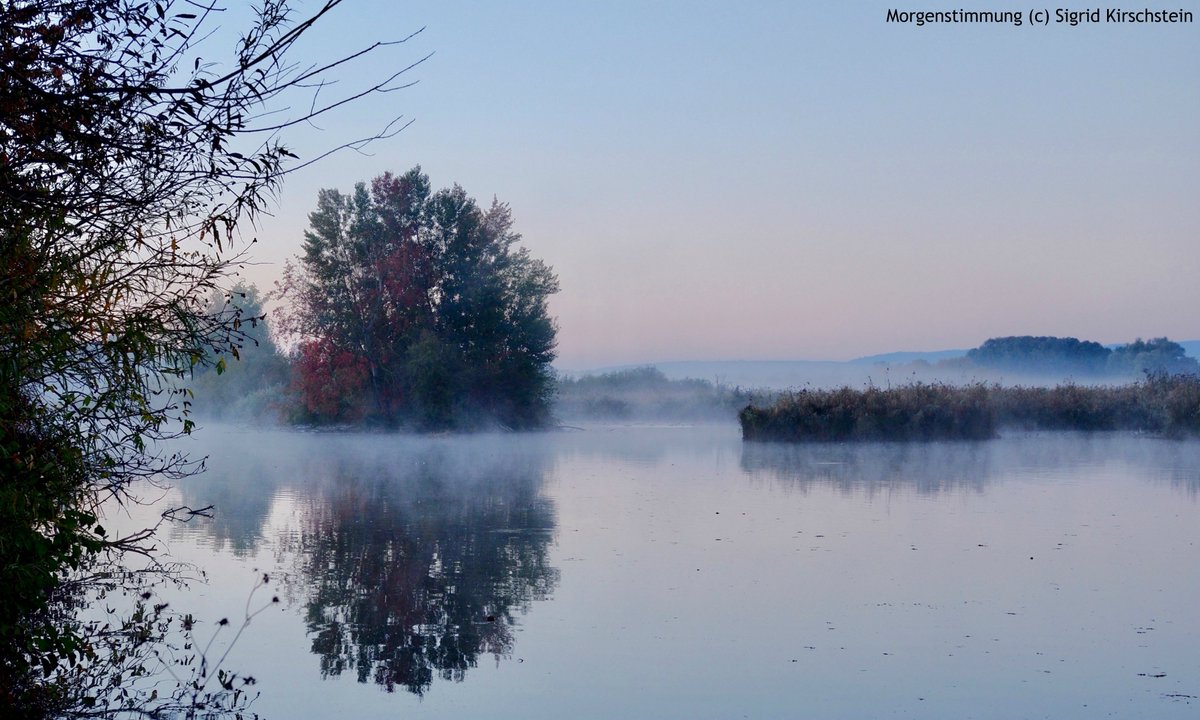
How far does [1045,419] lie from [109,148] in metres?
29.1

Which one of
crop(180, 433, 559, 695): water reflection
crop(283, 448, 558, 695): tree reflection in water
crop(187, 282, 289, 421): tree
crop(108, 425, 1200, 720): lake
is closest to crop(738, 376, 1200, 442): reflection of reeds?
crop(180, 433, 559, 695): water reflection

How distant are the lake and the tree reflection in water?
3cm

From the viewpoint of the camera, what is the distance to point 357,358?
3866 cm

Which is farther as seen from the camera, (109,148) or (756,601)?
(756,601)

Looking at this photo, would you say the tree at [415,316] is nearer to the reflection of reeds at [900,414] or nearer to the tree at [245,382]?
the tree at [245,382]

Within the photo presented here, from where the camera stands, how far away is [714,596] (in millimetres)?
8094

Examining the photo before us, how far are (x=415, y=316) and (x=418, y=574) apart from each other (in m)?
31.4

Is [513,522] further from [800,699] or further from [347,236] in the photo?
[347,236]

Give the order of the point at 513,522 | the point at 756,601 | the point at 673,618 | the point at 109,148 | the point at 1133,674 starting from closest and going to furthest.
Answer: the point at 109,148, the point at 1133,674, the point at 673,618, the point at 756,601, the point at 513,522

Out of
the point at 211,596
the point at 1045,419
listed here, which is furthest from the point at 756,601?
the point at 1045,419

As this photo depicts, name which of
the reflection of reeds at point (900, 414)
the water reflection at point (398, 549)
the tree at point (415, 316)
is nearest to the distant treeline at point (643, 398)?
the tree at point (415, 316)

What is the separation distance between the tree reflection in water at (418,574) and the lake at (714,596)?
3cm

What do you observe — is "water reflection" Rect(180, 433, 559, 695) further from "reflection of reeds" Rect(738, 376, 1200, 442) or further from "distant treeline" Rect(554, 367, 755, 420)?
"distant treeline" Rect(554, 367, 755, 420)

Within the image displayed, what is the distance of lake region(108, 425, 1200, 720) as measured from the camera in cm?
576
